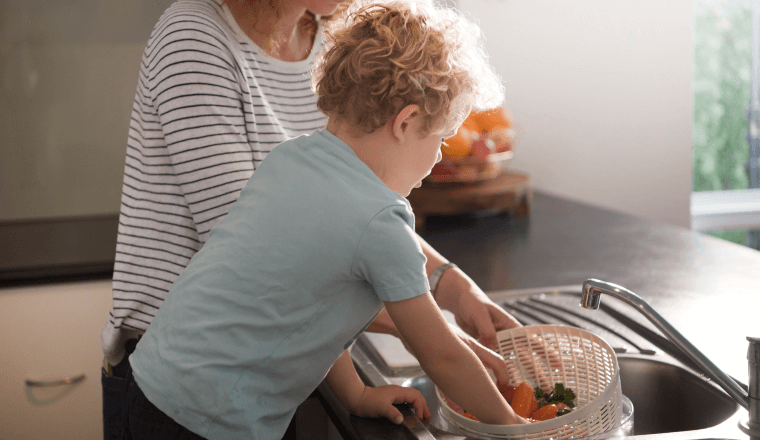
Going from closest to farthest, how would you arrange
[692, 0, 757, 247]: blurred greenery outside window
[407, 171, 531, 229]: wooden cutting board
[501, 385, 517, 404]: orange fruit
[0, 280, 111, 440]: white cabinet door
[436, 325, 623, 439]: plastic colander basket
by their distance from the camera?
[436, 325, 623, 439]: plastic colander basket < [501, 385, 517, 404]: orange fruit < [0, 280, 111, 440]: white cabinet door < [407, 171, 531, 229]: wooden cutting board < [692, 0, 757, 247]: blurred greenery outside window

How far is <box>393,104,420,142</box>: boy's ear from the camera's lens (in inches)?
30.8

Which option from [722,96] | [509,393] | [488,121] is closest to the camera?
[509,393]

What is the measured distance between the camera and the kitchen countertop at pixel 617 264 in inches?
41.3

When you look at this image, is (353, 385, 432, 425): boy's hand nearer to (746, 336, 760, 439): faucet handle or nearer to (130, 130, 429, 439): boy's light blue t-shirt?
(130, 130, 429, 439): boy's light blue t-shirt

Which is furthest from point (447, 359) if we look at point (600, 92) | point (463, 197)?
point (600, 92)

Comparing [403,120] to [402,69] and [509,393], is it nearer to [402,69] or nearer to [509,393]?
[402,69]

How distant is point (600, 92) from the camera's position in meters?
2.33

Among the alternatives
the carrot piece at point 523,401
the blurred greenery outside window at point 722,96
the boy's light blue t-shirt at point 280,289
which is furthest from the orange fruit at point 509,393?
the blurred greenery outside window at point 722,96

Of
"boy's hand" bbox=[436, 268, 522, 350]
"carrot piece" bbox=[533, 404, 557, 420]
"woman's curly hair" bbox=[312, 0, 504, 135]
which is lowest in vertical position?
"carrot piece" bbox=[533, 404, 557, 420]

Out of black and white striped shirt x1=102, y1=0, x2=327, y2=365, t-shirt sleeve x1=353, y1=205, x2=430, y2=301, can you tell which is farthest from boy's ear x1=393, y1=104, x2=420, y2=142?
black and white striped shirt x1=102, y1=0, x2=327, y2=365

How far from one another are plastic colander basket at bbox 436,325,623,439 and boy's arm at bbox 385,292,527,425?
37 millimetres

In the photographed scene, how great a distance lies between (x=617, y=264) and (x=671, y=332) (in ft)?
2.24

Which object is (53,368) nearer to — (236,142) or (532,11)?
(236,142)

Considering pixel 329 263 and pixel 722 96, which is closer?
pixel 329 263
